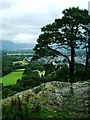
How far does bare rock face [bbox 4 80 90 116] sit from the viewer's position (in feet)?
31.8

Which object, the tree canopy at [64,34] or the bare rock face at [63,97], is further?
the tree canopy at [64,34]

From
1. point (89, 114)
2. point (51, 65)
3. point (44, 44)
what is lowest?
point (89, 114)

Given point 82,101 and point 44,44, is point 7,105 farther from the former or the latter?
point 44,44

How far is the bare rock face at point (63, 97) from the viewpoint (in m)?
9.70

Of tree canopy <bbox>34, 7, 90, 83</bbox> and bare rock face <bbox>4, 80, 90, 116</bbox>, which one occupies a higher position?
tree canopy <bbox>34, 7, 90, 83</bbox>

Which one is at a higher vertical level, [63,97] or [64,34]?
[64,34]

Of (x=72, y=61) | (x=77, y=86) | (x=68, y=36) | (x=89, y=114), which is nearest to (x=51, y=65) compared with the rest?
(x=72, y=61)

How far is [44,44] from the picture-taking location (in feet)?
53.1

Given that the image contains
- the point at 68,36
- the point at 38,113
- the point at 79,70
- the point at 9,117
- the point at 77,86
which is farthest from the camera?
the point at 79,70

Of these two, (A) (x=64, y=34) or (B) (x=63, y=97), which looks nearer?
(B) (x=63, y=97)

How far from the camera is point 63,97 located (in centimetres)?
1038

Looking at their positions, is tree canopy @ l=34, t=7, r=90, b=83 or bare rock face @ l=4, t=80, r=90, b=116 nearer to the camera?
bare rock face @ l=4, t=80, r=90, b=116

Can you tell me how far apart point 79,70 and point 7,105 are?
8.18m

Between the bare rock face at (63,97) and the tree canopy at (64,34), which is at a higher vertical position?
the tree canopy at (64,34)
